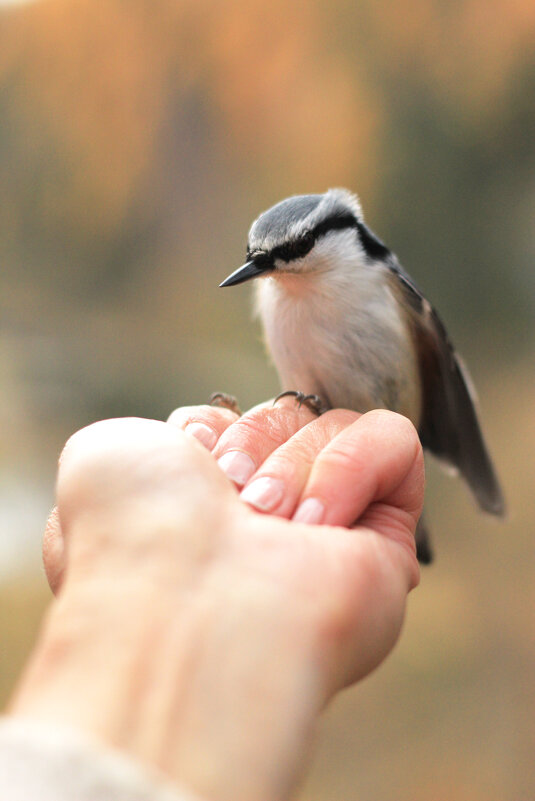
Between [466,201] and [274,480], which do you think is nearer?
[274,480]

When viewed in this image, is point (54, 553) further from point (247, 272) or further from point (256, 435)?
point (247, 272)

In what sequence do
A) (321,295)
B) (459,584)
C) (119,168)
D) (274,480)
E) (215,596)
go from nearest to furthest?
(215,596), (274,480), (321,295), (459,584), (119,168)

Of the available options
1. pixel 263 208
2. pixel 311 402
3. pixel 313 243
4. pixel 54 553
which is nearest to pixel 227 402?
pixel 311 402

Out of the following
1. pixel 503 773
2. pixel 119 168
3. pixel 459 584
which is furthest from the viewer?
pixel 119 168

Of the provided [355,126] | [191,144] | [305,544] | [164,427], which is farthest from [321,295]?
[191,144]

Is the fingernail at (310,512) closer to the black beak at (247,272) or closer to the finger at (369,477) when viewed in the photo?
the finger at (369,477)

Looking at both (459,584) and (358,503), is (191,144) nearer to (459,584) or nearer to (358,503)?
(459,584)
